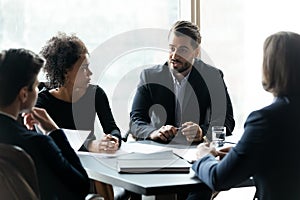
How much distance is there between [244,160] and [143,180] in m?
0.35

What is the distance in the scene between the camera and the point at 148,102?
2953 millimetres

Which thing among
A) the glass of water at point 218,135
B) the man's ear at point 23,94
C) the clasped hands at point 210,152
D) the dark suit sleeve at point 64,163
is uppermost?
the man's ear at point 23,94

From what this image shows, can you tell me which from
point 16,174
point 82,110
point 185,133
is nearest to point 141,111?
point 82,110

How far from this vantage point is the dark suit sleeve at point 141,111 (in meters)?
2.80

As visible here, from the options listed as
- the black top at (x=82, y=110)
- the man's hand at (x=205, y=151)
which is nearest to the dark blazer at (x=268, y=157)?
the man's hand at (x=205, y=151)

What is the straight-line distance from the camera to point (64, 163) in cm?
175

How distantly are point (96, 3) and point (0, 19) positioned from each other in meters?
0.73

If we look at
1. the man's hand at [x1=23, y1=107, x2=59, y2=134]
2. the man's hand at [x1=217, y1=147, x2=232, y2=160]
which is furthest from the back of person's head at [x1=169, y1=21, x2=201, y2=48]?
→ the man's hand at [x1=23, y1=107, x2=59, y2=134]

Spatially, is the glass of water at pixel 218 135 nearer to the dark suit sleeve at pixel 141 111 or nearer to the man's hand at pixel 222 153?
the man's hand at pixel 222 153

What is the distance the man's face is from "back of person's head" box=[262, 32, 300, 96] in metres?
1.16

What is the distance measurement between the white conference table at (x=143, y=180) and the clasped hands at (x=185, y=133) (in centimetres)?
49

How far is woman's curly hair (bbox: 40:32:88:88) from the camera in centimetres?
263

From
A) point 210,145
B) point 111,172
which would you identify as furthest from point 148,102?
point 111,172

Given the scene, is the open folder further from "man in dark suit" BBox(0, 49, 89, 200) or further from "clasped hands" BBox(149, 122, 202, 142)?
"clasped hands" BBox(149, 122, 202, 142)
